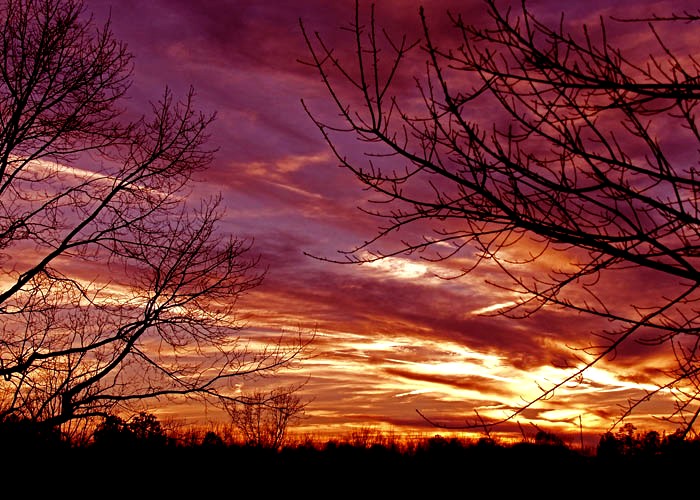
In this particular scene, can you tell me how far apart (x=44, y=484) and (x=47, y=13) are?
687cm

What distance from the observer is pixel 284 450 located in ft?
27.9

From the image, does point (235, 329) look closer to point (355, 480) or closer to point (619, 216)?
point (355, 480)

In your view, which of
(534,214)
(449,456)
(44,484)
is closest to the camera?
(534,214)

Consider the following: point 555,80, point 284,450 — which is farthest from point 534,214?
point 284,450

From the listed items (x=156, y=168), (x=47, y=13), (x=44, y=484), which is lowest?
(x=44, y=484)

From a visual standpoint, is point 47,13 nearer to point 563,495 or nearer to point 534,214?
point 534,214

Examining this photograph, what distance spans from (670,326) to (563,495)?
2.98 meters

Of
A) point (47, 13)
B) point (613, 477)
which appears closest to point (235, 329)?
point (47, 13)

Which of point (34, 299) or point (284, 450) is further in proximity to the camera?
point (34, 299)

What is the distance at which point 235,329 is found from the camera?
11.0 meters

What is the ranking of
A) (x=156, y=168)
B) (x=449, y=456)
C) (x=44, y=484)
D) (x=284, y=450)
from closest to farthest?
(x=44, y=484), (x=449, y=456), (x=284, y=450), (x=156, y=168)

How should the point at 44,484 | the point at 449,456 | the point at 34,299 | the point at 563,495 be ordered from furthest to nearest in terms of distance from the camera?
the point at 34,299, the point at 449,456, the point at 44,484, the point at 563,495

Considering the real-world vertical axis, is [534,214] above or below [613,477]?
above

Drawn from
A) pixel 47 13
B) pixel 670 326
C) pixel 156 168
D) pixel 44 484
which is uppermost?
pixel 47 13
